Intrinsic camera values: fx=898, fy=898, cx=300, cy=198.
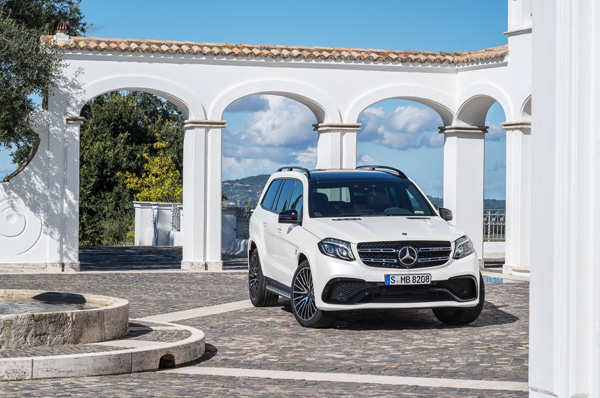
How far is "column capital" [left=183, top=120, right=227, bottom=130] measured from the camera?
1912 cm

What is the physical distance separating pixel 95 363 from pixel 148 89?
12.3m

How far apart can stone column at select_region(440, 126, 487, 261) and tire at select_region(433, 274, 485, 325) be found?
9.79m

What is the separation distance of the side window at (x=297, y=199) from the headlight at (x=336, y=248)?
→ 1223mm

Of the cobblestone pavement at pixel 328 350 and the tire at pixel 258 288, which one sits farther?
the tire at pixel 258 288

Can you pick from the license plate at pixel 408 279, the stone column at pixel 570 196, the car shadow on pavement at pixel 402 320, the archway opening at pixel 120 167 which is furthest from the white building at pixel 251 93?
the archway opening at pixel 120 167

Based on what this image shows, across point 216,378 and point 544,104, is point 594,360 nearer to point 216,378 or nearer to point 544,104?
point 544,104

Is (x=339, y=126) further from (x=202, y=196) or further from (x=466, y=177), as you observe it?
(x=202, y=196)

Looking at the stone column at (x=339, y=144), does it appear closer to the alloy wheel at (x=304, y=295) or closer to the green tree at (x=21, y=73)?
the green tree at (x=21, y=73)

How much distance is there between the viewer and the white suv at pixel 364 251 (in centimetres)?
1003

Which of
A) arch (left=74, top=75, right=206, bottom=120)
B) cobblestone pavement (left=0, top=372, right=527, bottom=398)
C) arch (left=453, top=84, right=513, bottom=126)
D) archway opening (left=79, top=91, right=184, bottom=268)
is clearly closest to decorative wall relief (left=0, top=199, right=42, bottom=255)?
arch (left=74, top=75, right=206, bottom=120)

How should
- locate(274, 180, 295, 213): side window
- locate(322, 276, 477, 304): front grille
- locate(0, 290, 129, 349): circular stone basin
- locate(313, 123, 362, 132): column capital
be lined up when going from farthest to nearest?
locate(313, 123, 362, 132): column capital
locate(274, 180, 295, 213): side window
locate(322, 276, 477, 304): front grille
locate(0, 290, 129, 349): circular stone basin

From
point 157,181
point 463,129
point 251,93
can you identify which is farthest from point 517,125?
point 157,181

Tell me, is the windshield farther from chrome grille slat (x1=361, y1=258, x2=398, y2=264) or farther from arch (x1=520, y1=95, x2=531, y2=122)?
arch (x1=520, y1=95, x2=531, y2=122)

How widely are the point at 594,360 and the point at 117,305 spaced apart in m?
6.31
